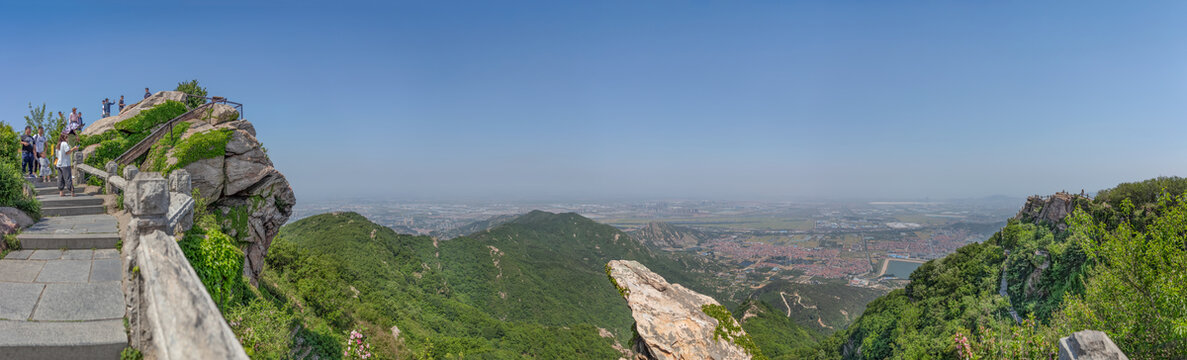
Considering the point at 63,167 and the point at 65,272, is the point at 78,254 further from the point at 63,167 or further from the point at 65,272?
the point at 63,167

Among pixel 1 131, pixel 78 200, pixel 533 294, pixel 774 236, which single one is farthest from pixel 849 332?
pixel 774 236

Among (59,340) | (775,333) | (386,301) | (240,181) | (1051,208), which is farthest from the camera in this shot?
(775,333)

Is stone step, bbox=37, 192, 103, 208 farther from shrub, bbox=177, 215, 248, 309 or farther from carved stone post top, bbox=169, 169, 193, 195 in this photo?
shrub, bbox=177, 215, 248, 309

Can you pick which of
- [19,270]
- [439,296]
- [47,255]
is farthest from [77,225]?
[439,296]

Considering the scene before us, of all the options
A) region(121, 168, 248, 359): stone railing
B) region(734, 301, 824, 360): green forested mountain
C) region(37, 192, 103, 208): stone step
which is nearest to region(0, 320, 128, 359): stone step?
region(121, 168, 248, 359): stone railing

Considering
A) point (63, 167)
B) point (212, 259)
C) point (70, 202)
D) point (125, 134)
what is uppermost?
point (125, 134)

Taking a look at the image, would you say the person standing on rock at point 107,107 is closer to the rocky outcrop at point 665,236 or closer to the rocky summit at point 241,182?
the rocky summit at point 241,182
